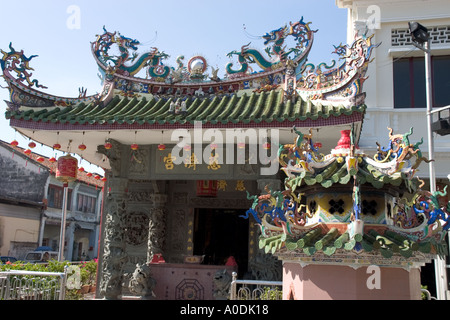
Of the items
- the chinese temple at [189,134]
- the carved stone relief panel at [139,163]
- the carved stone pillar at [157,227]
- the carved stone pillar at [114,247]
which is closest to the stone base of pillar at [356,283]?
the chinese temple at [189,134]

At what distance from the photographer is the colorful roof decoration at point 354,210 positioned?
447 centimetres

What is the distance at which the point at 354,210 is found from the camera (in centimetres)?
448

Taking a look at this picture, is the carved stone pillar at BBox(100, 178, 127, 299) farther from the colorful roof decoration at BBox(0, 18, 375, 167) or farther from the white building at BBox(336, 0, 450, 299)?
the white building at BBox(336, 0, 450, 299)

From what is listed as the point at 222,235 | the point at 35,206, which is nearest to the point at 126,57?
the point at 222,235

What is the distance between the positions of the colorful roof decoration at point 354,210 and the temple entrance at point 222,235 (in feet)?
26.0

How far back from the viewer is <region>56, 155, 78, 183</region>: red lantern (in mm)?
10672

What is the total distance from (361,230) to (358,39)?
17.0ft

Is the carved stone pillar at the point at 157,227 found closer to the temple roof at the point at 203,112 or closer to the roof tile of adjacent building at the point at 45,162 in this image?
the temple roof at the point at 203,112

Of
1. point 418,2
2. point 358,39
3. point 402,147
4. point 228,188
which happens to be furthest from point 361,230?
point 418,2

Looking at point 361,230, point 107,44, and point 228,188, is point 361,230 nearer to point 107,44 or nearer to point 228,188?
point 228,188

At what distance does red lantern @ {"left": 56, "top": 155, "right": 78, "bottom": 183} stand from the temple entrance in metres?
4.00

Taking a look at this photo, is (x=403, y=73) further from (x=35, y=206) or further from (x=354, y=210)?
(x=35, y=206)

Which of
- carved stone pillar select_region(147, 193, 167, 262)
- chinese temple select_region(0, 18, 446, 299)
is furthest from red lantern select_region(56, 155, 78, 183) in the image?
carved stone pillar select_region(147, 193, 167, 262)
